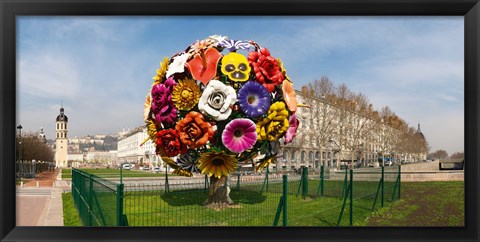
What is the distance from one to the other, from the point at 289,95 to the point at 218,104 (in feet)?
6.60

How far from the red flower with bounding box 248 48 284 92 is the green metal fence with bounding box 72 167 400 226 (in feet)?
8.03

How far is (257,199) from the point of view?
1110 centimetres

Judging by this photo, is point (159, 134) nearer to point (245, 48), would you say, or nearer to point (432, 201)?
point (245, 48)

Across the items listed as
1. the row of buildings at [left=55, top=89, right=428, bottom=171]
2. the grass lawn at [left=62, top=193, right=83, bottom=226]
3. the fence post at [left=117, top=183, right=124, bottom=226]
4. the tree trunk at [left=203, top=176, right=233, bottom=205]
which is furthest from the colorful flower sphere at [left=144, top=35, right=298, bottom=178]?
the row of buildings at [left=55, top=89, right=428, bottom=171]

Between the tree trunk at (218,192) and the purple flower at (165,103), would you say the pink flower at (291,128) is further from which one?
the purple flower at (165,103)

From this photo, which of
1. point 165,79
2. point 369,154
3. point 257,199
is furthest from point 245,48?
point 369,154

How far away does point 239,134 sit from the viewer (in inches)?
334

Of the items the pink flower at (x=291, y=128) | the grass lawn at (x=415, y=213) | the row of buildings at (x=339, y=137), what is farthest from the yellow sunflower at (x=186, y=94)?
the row of buildings at (x=339, y=137)

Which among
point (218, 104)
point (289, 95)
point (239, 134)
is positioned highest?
point (289, 95)

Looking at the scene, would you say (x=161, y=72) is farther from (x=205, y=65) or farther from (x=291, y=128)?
(x=291, y=128)

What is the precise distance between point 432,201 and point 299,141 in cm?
1624

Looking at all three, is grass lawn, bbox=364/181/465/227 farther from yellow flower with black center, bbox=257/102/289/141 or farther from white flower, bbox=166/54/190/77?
white flower, bbox=166/54/190/77

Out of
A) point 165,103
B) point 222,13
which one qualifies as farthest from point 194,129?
point 222,13
